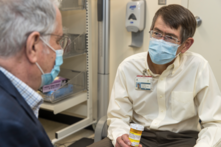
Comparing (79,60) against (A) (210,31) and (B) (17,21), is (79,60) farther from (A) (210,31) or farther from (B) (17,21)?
(B) (17,21)

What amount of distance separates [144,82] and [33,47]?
861mm

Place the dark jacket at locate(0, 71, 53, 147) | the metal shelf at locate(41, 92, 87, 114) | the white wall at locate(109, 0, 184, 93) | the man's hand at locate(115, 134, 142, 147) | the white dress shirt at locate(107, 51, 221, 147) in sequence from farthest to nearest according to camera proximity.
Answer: the white wall at locate(109, 0, 184, 93)
the metal shelf at locate(41, 92, 87, 114)
the white dress shirt at locate(107, 51, 221, 147)
the man's hand at locate(115, 134, 142, 147)
the dark jacket at locate(0, 71, 53, 147)

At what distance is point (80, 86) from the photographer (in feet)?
8.38

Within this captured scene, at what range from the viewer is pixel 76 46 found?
2.43 meters

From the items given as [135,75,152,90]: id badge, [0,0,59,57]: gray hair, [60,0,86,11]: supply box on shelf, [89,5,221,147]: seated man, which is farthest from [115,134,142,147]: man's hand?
[60,0,86,11]: supply box on shelf

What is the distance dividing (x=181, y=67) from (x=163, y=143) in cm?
48

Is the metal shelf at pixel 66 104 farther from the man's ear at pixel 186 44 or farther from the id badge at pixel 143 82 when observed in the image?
the man's ear at pixel 186 44

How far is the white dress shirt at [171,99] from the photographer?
145cm

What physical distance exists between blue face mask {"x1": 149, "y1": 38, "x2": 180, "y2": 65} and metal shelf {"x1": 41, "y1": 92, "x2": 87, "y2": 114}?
1147 millimetres

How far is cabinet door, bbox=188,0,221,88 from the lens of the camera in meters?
2.05

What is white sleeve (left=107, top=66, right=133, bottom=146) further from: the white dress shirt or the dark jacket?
the dark jacket

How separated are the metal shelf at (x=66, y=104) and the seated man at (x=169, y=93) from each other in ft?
2.73

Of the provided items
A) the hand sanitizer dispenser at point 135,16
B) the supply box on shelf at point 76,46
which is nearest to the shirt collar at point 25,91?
the supply box on shelf at point 76,46

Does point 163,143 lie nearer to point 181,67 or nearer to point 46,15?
point 181,67
